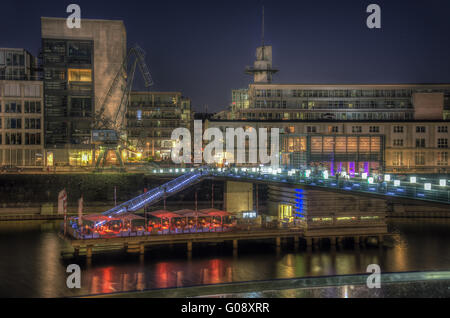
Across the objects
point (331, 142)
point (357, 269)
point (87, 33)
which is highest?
point (87, 33)

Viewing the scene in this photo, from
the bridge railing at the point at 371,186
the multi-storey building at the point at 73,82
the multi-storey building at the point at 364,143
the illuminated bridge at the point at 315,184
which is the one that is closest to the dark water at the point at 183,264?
the illuminated bridge at the point at 315,184

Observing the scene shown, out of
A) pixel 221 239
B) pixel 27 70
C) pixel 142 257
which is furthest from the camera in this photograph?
pixel 27 70

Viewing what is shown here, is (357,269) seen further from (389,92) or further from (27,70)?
(27,70)

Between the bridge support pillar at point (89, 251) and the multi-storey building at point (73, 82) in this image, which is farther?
the multi-storey building at point (73, 82)

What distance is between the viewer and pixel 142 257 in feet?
162

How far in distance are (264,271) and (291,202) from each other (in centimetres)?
1580

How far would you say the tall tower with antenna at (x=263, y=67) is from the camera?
4924 inches

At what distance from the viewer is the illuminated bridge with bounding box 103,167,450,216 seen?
34362 mm

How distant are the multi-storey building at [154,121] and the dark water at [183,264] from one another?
61588 mm

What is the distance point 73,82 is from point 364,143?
60061 mm

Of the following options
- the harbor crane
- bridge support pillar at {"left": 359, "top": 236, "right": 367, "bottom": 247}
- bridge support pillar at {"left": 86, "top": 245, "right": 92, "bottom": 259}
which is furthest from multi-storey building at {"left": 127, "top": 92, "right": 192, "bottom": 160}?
bridge support pillar at {"left": 86, "top": 245, "right": 92, "bottom": 259}

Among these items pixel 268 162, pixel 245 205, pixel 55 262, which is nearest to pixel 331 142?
pixel 268 162

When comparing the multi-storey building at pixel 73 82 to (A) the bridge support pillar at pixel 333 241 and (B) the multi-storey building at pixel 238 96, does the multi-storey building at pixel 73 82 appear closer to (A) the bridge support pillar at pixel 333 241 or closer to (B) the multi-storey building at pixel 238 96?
(B) the multi-storey building at pixel 238 96

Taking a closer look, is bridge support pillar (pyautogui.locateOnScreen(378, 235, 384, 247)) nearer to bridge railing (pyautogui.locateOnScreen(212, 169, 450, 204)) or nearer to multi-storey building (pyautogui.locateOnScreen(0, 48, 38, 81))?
bridge railing (pyautogui.locateOnScreen(212, 169, 450, 204))
